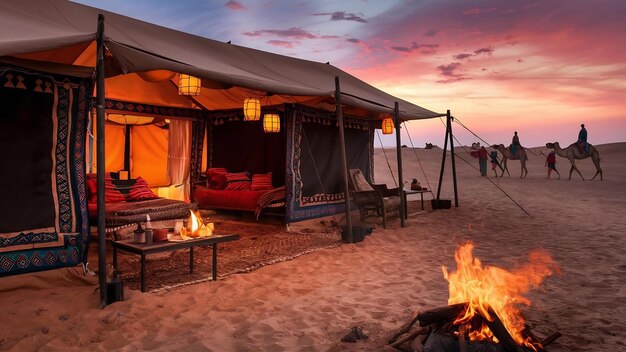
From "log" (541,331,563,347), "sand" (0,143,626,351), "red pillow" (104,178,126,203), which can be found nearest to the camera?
"log" (541,331,563,347)

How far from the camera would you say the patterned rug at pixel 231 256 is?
14.2ft

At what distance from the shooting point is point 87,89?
441 centimetres

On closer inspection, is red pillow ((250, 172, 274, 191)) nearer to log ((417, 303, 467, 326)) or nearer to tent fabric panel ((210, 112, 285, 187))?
tent fabric panel ((210, 112, 285, 187))

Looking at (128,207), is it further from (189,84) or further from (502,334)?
(502,334)

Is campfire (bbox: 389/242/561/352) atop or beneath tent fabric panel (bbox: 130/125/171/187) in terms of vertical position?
beneath

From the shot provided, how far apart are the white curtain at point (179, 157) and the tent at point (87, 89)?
3.61 ft

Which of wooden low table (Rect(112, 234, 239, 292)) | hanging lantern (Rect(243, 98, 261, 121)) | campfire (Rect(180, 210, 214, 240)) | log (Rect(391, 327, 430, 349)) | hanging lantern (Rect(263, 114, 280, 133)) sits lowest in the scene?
log (Rect(391, 327, 430, 349))

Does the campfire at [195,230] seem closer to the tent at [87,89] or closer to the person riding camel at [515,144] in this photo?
the tent at [87,89]

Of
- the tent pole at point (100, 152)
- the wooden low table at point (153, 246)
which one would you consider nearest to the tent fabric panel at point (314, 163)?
the wooden low table at point (153, 246)

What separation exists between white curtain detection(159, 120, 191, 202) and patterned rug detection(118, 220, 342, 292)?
2.26 meters

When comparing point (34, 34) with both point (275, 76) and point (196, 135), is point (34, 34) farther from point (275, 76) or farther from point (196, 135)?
point (196, 135)

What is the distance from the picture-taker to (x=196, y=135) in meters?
9.34

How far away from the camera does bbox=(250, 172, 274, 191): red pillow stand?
842 cm

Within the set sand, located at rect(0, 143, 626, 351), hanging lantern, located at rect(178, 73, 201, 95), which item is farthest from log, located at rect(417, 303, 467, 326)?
hanging lantern, located at rect(178, 73, 201, 95)
